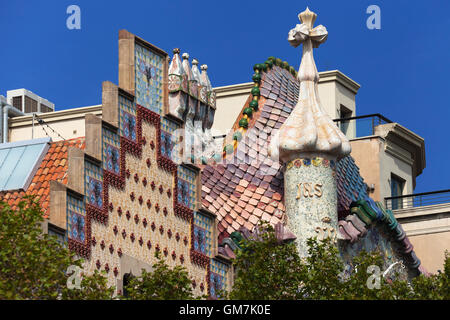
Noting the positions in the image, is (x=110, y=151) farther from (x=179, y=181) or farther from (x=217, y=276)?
(x=217, y=276)

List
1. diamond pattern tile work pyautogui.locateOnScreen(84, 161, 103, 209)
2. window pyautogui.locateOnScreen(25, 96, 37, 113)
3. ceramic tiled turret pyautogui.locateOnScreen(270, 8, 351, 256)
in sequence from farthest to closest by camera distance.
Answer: window pyautogui.locateOnScreen(25, 96, 37, 113) < ceramic tiled turret pyautogui.locateOnScreen(270, 8, 351, 256) < diamond pattern tile work pyautogui.locateOnScreen(84, 161, 103, 209)

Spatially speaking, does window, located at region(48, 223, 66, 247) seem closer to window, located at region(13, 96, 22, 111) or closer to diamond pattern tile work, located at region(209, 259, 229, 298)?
diamond pattern tile work, located at region(209, 259, 229, 298)

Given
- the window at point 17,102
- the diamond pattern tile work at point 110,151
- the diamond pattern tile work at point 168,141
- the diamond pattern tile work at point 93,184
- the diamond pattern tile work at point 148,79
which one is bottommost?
the diamond pattern tile work at point 93,184

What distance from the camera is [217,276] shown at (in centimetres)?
4403

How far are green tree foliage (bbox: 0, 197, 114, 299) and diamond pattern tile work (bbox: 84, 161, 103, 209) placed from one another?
15.9 feet

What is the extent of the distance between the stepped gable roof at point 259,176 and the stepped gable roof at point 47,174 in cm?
454

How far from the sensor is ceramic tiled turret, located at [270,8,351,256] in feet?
149

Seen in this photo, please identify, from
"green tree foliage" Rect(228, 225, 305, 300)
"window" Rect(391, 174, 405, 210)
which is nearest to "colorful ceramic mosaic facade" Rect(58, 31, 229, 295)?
"green tree foliage" Rect(228, 225, 305, 300)

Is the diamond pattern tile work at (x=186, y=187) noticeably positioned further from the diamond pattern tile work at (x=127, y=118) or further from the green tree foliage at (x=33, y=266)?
the green tree foliage at (x=33, y=266)

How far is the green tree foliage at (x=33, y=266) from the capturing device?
3494 centimetres

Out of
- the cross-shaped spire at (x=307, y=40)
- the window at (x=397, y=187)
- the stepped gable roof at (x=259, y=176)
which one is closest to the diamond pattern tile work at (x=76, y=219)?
the stepped gable roof at (x=259, y=176)

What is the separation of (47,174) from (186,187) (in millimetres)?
3545
